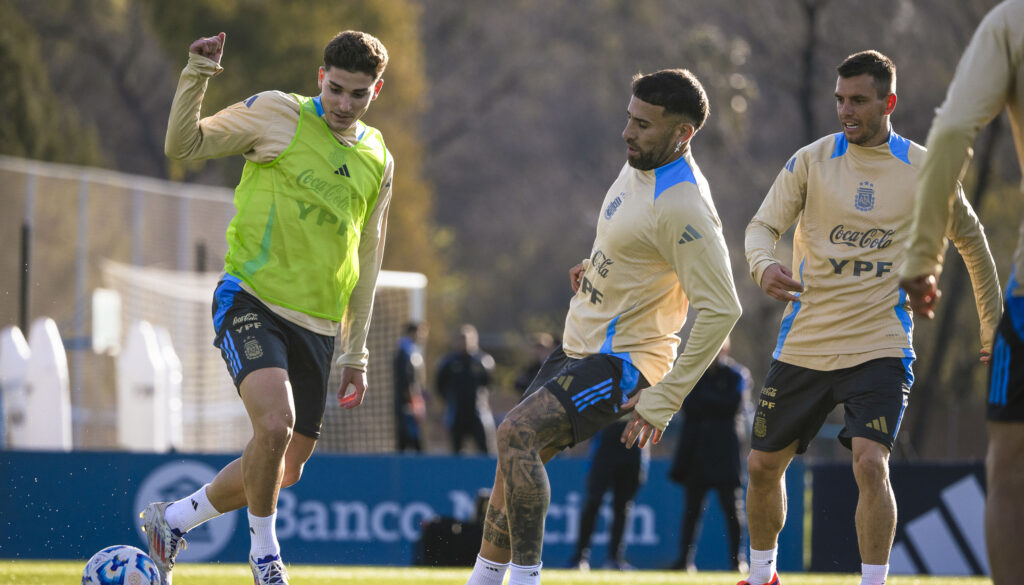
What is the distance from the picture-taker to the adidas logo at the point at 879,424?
6.11 metres

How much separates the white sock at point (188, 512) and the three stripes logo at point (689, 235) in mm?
2382

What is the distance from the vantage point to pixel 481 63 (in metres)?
40.6

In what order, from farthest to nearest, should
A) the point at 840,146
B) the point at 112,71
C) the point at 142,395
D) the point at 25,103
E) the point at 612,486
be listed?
the point at 112,71, the point at 25,103, the point at 142,395, the point at 612,486, the point at 840,146

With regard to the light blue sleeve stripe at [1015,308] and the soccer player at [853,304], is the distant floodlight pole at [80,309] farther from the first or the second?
the light blue sleeve stripe at [1015,308]

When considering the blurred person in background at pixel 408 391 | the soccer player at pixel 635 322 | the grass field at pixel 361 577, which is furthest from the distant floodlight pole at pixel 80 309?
the soccer player at pixel 635 322

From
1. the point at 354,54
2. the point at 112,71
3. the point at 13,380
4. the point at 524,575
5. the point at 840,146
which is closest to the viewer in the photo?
the point at 524,575

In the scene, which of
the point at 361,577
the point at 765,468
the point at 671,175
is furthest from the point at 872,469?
the point at 361,577

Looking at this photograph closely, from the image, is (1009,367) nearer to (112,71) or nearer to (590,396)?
(590,396)

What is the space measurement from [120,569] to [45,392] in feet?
34.6

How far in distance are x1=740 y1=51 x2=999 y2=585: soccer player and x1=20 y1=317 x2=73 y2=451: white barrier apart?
35.9 feet

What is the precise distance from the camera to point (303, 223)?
597cm

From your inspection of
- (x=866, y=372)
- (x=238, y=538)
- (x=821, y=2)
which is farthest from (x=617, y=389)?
(x=821, y=2)

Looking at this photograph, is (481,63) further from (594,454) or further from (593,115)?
(594,454)

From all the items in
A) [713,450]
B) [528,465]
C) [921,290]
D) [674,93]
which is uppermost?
[674,93]
